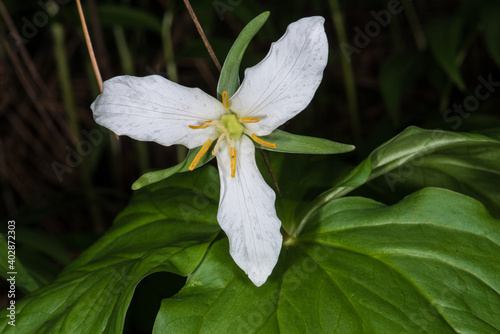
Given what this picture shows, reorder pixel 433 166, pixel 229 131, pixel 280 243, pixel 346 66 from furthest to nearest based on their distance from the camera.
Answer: pixel 346 66 < pixel 433 166 < pixel 229 131 < pixel 280 243

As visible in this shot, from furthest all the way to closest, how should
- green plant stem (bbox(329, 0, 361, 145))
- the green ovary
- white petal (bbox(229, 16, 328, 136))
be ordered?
1. green plant stem (bbox(329, 0, 361, 145))
2. the green ovary
3. white petal (bbox(229, 16, 328, 136))

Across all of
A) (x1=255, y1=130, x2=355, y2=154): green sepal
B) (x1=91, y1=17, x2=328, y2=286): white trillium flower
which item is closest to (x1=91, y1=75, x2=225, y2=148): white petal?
(x1=91, y1=17, x2=328, y2=286): white trillium flower

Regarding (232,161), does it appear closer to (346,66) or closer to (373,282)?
(373,282)

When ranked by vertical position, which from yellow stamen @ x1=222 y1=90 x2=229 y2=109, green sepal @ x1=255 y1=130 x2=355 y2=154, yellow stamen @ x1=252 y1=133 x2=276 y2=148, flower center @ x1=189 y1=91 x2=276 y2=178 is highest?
yellow stamen @ x1=222 y1=90 x2=229 y2=109

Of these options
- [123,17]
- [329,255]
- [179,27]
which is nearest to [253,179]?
[329,255]

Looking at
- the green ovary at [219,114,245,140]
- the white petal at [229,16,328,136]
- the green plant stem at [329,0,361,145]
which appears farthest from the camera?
the green plant stem at [329,0,361,145]

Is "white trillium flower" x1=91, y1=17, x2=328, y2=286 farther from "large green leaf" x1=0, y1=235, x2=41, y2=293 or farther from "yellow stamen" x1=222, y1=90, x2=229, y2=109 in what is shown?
"large green leaf" x1=0, y1=235, x2=41, y2=293

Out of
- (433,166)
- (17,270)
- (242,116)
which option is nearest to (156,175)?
(242,116)
